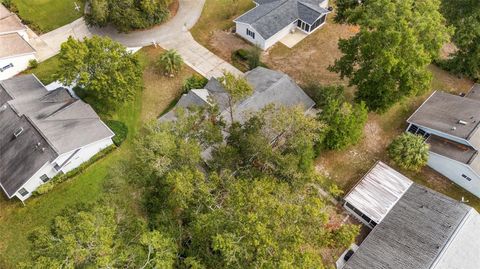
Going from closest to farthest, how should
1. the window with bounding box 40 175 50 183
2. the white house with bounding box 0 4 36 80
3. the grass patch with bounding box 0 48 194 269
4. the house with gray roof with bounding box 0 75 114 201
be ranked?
the grass patch with bounding box 0 48 194 269, the house with gray roof with bounding box 0 75 114 201, the window with bounding box 40 175 50 183, the white house with bounding box 0 4 36 80

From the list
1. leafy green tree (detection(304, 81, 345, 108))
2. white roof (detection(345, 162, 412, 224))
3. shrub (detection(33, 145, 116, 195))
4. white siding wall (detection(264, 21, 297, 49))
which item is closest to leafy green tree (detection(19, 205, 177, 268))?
shrub (detection(33, 145, 116, 195))

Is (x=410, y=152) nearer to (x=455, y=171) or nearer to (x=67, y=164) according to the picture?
(x=455, y=171)

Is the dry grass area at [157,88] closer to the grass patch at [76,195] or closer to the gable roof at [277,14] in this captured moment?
the grass patch at [76,195]

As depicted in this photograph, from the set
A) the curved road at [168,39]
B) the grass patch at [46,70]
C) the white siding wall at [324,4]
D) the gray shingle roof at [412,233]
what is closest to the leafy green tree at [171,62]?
the curved road at [168,39]

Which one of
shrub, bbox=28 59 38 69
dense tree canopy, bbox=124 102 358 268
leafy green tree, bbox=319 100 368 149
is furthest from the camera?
shrub, bbox=28 59 38 69

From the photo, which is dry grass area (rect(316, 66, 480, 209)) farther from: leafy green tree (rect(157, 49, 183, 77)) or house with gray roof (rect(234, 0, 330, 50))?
leafy green tree (rect(157, 49, 183, 77))

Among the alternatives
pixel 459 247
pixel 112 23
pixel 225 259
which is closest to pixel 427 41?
pixel 459 247

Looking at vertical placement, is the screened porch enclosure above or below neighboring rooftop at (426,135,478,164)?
above
